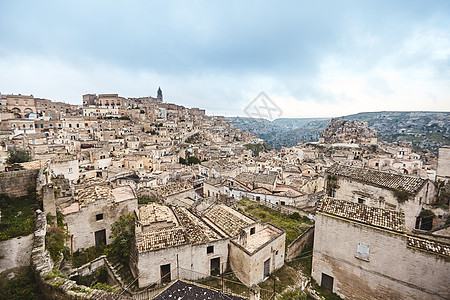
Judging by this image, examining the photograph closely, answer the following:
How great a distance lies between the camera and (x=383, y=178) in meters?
15.8

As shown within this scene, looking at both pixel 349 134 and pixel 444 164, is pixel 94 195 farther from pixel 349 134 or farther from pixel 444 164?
pixel 349 134

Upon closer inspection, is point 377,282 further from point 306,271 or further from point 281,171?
point 281,171

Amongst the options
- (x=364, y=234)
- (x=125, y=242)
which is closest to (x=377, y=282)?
(x=364, y=234)

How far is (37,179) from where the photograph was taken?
11633 mm

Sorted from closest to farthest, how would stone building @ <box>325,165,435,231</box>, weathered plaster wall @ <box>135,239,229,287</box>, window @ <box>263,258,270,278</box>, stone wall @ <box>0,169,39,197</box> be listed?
weathered plaster wall @ <box>135,239,229,287</box> → stone wall @ <box>0,169,39,197</box> → window @ <box>263,258,270,278</box> → stone building @ <box>325,165,435,231</box>

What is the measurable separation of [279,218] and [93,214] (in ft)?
50.7

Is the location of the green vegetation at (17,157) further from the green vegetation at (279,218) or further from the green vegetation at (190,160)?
the green vegetation at (190,160)

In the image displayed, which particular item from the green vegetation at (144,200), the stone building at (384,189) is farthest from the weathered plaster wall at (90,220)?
the stone building at (384,189)

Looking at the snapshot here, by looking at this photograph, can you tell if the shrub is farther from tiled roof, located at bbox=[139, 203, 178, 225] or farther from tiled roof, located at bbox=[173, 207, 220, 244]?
tiled roof, located at bbox=[173, 207, 220, 244]

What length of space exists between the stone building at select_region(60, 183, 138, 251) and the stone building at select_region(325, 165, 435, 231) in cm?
1586

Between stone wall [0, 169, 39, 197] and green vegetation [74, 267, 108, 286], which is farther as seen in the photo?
stone wall [0, 169, 39, 197]

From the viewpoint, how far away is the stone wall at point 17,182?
11070 mm

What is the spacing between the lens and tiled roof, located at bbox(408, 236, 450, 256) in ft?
30.8

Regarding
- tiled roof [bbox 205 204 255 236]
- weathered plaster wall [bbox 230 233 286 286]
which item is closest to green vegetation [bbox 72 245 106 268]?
tiled roof [bbox 205 204 255 236]
